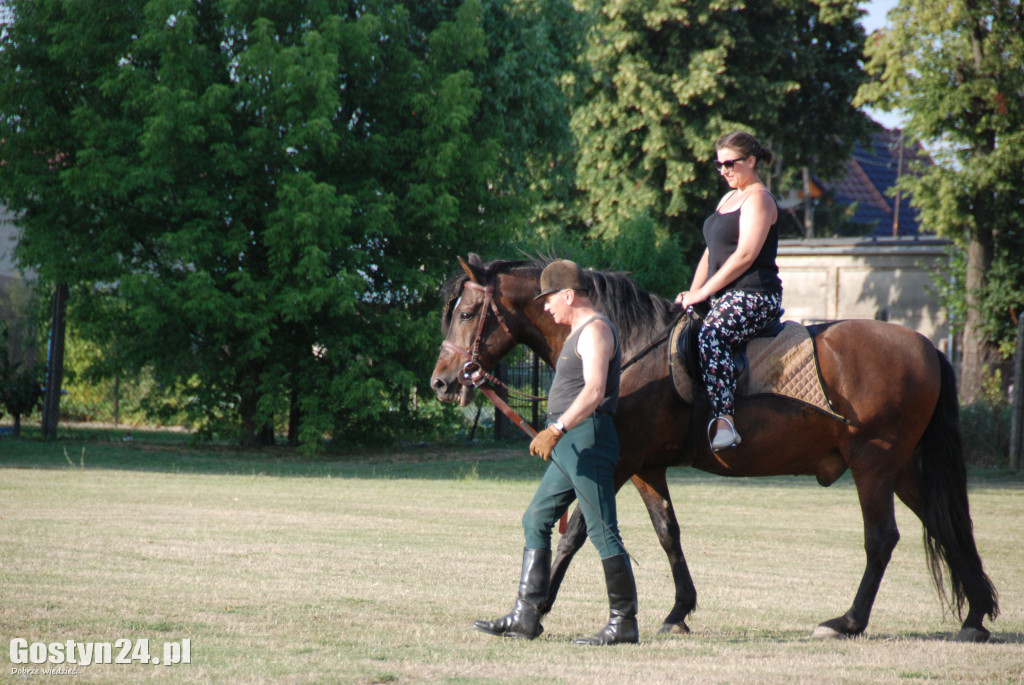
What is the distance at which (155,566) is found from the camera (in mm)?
8148

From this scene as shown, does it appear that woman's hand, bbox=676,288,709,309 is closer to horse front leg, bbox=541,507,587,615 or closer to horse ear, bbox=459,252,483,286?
horse ear, bbox=459,252,483,286

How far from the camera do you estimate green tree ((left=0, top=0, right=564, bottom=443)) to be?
1888cm

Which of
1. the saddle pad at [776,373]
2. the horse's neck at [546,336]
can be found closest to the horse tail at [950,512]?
the saddle pad at [776,373]

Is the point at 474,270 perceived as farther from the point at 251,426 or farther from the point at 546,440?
the point at 251,426

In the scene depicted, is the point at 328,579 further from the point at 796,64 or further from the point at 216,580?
the point at 796,64

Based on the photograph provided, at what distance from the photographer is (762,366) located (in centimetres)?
679

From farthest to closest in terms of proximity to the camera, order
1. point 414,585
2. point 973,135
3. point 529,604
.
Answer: point 973,135 → point 414,585 → point 529,604

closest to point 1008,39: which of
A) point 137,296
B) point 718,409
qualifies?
point 137,296

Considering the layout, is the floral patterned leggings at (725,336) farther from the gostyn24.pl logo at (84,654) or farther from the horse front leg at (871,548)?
the gostyn24.pl logo at (84,654)

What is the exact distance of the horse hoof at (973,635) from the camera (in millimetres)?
6594

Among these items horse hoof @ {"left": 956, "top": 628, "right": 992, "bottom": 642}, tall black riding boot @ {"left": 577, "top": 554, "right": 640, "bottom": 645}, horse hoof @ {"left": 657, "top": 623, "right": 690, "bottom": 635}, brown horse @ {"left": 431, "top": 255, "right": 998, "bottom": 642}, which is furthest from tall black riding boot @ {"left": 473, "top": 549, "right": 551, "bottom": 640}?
horse hoof @ {"left": 956, "top": 628, "right": 992, "bottom": 642}

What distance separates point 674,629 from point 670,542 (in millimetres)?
547

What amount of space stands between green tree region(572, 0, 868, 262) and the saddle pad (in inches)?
942

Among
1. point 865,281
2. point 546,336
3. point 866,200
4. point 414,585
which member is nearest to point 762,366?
point 546,336
